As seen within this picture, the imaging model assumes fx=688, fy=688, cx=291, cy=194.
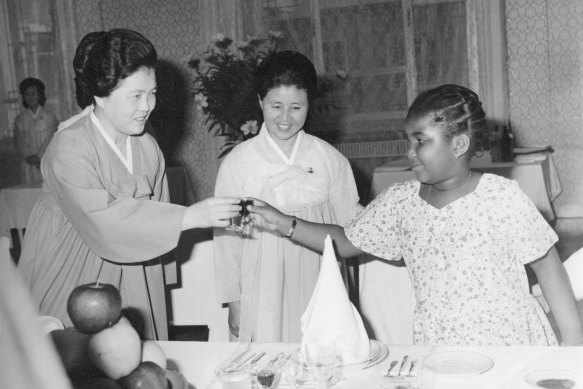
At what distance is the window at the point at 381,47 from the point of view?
7121 mm

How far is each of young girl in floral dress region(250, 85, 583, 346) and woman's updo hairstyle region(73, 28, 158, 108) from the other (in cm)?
87

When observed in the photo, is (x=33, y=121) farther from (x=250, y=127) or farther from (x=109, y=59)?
(x=109, y=59)

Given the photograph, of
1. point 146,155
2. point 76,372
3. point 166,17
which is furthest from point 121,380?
point 166,17

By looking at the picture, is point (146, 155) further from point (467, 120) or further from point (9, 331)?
point (9, 331)

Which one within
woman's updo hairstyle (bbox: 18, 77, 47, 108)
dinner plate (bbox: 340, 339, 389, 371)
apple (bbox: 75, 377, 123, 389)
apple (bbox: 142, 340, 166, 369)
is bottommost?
dinner plate (bbox: 340, 339, 389, 371)

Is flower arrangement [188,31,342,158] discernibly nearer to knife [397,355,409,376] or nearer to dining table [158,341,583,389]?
dining table [158,341,583,389]

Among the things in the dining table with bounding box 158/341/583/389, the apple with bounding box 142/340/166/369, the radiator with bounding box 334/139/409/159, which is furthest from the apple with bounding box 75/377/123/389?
the radiator with bounding box 334/139/409/159

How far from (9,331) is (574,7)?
23.7ft

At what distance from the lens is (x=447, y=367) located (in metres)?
1.64

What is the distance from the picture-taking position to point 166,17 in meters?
7.98

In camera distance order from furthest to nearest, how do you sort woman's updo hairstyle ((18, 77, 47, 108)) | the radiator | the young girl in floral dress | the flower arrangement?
1. woman's updo hairstyle ((18, 77, 47, 108))
2. the radiator
3. the flower arrangement
4. the young girl in floral dress

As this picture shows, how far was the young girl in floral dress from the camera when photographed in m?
1.92

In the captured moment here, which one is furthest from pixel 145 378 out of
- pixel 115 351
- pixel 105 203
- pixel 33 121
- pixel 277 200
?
pixel 33 121

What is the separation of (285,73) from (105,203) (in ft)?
2.63
